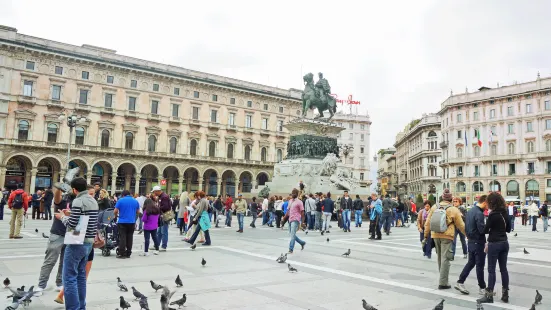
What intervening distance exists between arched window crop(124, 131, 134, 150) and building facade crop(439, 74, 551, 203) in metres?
42.4

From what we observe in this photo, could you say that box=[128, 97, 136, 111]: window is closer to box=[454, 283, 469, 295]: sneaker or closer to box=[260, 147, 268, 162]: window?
box=[260, 147, 268, 162]: window

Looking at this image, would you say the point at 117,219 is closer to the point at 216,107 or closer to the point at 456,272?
the point at 456,272

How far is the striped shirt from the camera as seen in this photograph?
186 inches

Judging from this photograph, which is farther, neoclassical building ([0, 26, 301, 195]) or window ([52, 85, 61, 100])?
window ([52, 85, 61, 100])

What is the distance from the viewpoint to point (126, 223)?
31.0 ft

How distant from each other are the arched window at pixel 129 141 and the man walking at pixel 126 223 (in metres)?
43.4

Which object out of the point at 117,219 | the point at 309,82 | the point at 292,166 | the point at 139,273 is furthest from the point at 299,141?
the point at 139,273

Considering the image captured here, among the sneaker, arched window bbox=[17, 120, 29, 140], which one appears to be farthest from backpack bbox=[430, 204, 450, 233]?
arched window bbox=[17, 120, 29, 140]

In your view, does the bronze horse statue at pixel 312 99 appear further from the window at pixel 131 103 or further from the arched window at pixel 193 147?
the arched window at pixel 193 147

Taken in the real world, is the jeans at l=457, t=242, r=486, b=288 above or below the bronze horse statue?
below

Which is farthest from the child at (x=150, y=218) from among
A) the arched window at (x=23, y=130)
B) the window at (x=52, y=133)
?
the window at (x=52, y=133)

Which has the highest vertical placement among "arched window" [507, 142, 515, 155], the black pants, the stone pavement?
"arched window" [507, 142, 515, 155]

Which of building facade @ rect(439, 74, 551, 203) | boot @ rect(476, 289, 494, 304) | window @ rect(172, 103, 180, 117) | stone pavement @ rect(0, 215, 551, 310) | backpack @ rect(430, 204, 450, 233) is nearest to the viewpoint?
stone pavement @ rect(0, 215, 551, 310)

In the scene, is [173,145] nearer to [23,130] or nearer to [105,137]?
[105,137]
